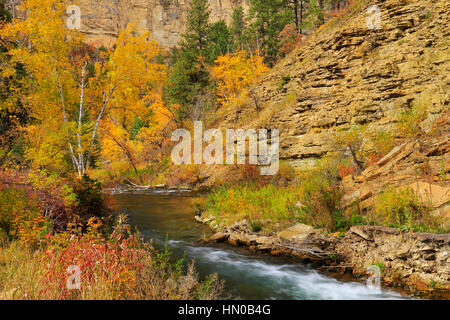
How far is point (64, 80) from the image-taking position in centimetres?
1155

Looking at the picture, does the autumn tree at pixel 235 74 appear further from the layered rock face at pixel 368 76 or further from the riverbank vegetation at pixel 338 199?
the riverbank vegetation at pixel 338 199

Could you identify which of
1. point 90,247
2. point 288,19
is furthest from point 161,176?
point 288,19

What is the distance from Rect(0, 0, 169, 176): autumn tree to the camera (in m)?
10.1

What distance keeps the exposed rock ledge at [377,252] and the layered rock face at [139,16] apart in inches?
3000

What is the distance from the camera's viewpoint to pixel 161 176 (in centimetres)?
2231

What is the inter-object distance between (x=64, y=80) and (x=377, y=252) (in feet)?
44.2

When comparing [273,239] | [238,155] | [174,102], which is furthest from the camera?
[174,102]

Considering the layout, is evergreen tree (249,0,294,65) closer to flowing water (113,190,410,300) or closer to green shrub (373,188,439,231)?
flowing water (113,190,410,300)

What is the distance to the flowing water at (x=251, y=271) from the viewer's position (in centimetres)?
502

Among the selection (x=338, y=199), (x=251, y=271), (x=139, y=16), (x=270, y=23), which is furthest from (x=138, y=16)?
(x=251, y=271)

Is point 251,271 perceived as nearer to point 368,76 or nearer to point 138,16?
point 368,76

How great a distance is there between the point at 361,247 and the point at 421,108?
6.77 m

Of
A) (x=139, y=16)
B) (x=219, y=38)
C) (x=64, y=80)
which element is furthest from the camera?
(x=139, y=16)
